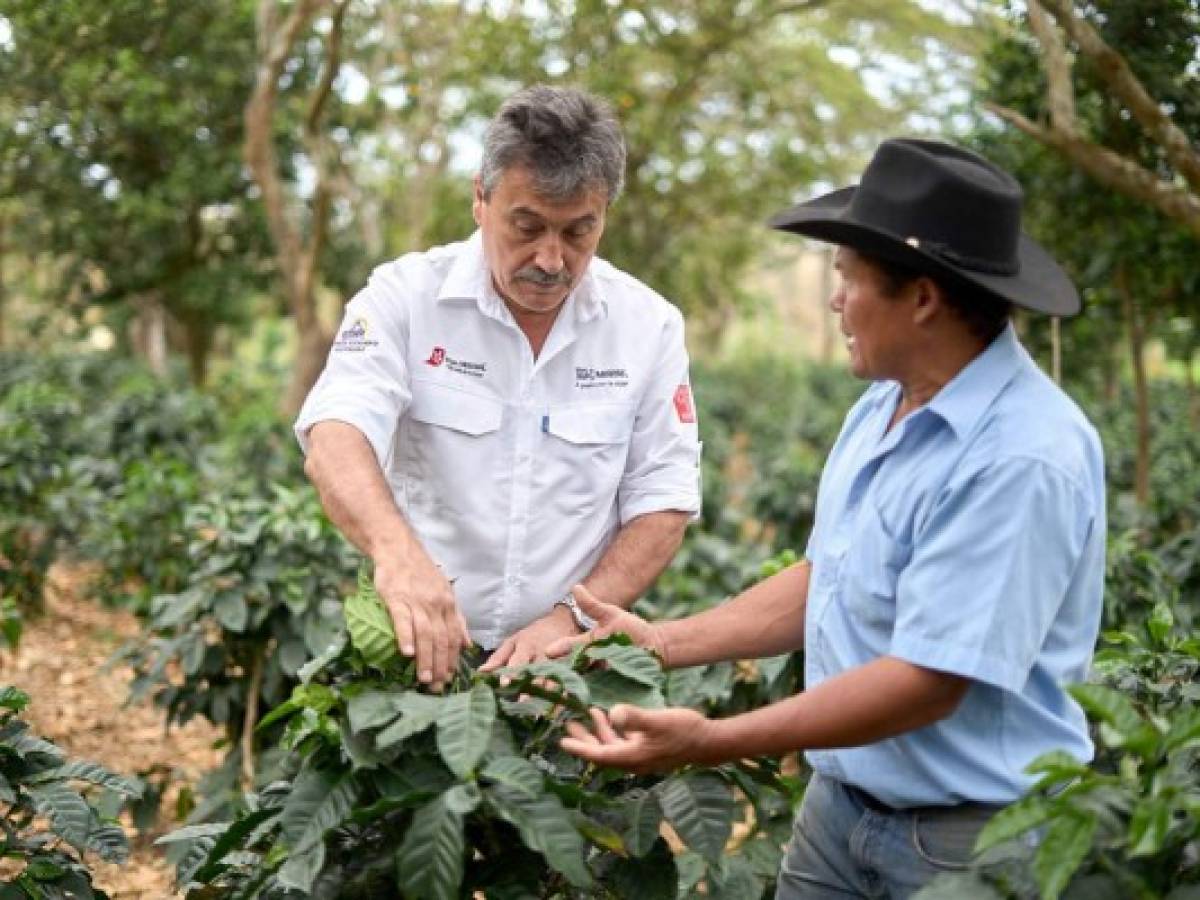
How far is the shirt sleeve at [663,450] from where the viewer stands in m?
3.09

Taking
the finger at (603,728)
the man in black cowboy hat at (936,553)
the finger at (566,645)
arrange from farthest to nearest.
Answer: the finger at (566,645) < the finger at (603,728) < the man in black cowboy hat at (936,553)

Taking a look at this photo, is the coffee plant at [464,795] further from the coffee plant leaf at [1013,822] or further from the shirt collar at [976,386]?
the shirt collar at [976,386]

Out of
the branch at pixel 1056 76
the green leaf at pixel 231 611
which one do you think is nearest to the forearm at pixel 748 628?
the green leaf at pixel 231 611

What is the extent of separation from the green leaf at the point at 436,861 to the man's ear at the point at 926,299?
102 cm

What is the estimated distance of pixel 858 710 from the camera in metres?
2.01

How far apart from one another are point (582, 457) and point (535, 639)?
18.0 inches

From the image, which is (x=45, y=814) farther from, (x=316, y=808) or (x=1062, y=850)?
(x=1062, y=850)

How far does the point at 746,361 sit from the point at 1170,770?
29.2 metres

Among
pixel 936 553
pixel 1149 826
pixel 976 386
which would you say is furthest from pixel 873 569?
pixel 1149 826

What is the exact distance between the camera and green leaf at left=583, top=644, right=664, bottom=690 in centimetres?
232

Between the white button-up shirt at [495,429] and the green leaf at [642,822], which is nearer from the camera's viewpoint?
the green leaf at [642,822]

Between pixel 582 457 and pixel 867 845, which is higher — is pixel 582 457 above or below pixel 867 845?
above

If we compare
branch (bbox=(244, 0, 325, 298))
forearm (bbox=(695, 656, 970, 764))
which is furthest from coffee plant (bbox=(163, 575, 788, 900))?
branch (bbox=(244, 0, 325, 298))

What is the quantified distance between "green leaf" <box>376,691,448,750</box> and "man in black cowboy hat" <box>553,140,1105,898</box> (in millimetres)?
224
